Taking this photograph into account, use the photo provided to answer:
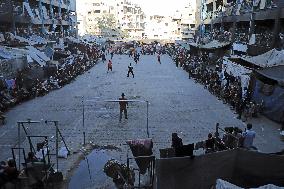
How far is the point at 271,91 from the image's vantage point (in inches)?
716

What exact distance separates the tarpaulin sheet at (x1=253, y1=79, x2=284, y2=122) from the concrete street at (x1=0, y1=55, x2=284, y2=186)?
1.61ft

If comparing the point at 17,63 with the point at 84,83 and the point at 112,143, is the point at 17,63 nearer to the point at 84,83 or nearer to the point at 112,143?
the point at 84,83

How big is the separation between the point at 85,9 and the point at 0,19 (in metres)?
102

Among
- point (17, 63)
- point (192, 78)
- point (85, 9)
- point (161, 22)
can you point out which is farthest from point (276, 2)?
point (85, 9)

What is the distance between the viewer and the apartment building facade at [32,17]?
122 ft

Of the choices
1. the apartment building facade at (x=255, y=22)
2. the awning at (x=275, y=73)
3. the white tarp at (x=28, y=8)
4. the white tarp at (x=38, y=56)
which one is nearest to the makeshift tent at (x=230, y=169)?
the awning at (x=275, y=73)

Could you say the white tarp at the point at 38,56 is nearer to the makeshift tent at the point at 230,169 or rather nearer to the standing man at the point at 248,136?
the standing man at the point at 248,136

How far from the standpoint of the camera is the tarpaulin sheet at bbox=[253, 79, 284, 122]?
17.3 meters

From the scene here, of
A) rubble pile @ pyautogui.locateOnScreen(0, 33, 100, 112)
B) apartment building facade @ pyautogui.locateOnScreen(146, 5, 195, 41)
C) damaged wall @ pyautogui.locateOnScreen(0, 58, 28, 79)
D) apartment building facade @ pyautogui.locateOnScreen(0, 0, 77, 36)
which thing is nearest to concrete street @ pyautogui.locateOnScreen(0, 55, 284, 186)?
rubble pile @ pyautogui.locateOnScreen(0, 33, 100, 112)

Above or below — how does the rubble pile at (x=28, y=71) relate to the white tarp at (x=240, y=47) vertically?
below

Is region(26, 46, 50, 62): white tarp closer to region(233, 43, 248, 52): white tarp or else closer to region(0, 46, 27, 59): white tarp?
region(0, 46, 27, 59): white tarp

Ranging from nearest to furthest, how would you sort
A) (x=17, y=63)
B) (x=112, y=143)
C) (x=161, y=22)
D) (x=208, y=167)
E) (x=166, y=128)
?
(x=208, y=167) < (x=112, y=143) < (x=166, y=128) < (x=17, y=63) < (x=161, y=22)

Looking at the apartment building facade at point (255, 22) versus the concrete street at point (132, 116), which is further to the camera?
the apartment building facade at point (255, 22)

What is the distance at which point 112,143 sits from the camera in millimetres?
14297
